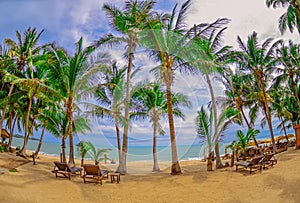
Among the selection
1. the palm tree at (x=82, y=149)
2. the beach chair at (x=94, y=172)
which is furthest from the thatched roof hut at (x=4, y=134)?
the beach chair at (x=94, y=172)

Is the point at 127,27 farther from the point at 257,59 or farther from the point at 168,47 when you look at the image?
the point at 257,59

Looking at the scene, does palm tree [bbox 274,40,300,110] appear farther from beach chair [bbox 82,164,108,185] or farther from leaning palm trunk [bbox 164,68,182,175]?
beach chair [bbox 82,164,108,185]

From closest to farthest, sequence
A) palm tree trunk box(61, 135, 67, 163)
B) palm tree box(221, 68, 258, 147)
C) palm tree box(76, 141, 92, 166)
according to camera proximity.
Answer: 1. palm tree trunk box(61, 135, 67, 163)
2. palm tree box(76, 141, 92, 166)
3. palm tree box(221, 68, 258, 147)

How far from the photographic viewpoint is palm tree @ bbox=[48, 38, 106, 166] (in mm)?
12141

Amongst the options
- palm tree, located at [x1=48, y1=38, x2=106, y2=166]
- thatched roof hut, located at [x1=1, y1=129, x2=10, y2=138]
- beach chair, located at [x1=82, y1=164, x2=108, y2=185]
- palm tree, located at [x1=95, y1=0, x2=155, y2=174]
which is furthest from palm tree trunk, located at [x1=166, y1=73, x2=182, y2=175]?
thatched roof hut, located at [x1=1, y1=129, x2=10, y2=138]

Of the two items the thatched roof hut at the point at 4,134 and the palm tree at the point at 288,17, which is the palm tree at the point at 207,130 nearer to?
the palm tree at the point at 288,17

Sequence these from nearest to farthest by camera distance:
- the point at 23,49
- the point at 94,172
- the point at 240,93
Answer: the point at 94,172
the point at 23,49
the point at 240,93

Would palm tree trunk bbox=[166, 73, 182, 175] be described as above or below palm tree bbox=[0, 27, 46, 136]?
below

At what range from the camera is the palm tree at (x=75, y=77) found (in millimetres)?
12141

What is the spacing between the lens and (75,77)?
40.3 feet

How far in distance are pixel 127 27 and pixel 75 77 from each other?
3.90 m

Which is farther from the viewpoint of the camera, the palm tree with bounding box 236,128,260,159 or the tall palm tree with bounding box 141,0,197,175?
the palm tree with bounding box 236,128,260,159

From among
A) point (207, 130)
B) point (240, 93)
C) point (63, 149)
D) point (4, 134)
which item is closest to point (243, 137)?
point (207, 130)

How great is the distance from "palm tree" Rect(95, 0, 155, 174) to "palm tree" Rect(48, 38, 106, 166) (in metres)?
1.52
